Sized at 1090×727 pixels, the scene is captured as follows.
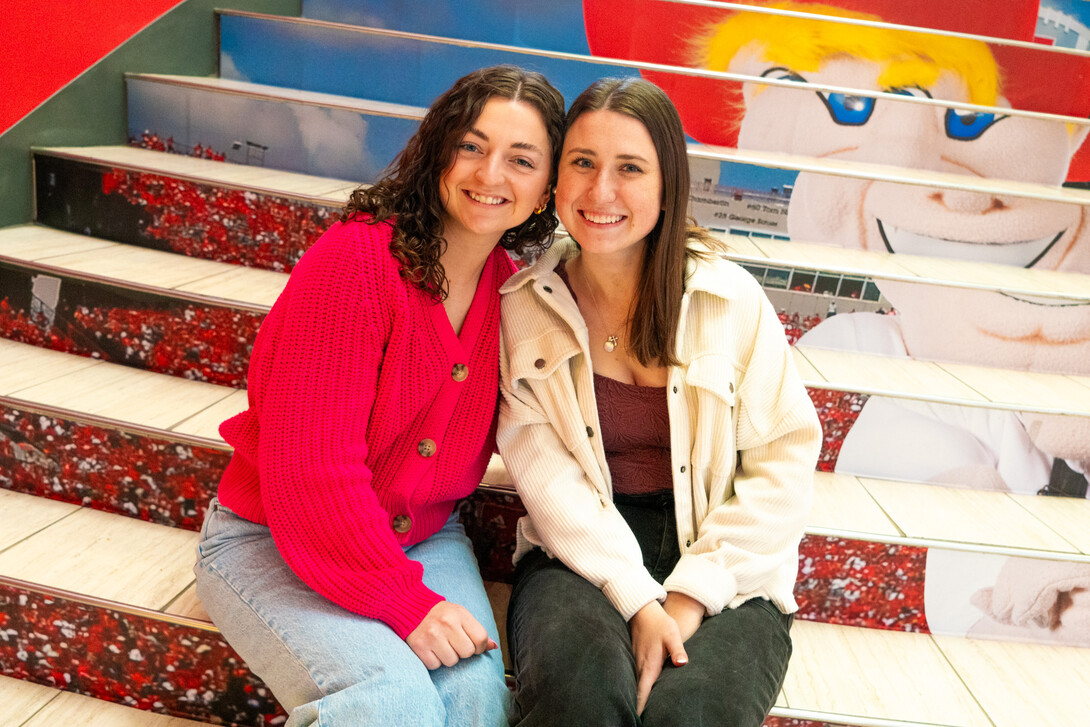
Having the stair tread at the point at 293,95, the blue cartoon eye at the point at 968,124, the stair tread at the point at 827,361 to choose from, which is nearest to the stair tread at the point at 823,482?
the stair tread at the point at 827,361

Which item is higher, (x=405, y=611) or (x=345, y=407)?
(x=345, y=407)

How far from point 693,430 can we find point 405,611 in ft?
1.76

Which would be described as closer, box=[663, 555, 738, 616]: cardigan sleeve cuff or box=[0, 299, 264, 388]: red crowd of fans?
box=[663, 555, 738, 616]: cardigan sleeve cuff

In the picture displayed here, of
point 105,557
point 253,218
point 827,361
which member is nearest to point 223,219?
point 253,218

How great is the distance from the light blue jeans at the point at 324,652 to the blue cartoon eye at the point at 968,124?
7.16ft

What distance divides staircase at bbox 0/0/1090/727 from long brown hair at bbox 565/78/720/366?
0.48 m

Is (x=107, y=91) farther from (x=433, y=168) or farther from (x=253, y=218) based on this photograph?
(x=433, y=168)

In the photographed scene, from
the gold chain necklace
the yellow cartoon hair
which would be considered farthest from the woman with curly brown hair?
the yellow cartoon hair

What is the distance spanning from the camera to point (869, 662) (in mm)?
1463

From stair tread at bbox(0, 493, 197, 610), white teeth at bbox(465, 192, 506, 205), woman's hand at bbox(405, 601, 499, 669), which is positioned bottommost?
stair tread at bbox(0, 493, 197, 610)

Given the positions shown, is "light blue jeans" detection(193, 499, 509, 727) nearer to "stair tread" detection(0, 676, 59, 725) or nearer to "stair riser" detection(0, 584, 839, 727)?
"stair riser" detection(0, 584, 839, 727)

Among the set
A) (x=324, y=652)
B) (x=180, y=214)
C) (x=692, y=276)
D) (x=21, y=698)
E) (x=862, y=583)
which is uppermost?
(x=692, y=276)

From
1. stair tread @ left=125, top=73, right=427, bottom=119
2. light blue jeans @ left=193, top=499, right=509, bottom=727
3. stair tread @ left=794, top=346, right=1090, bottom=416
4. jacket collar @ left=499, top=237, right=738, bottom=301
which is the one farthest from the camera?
stair tread @ left=125, top=73, right=427, bottom=119

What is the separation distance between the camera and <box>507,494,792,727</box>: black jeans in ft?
3.23
